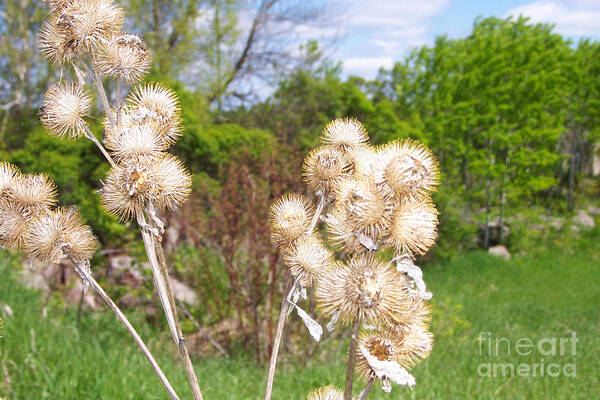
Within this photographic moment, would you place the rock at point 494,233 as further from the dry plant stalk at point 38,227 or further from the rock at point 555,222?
the dry plant stalk at point 38,227

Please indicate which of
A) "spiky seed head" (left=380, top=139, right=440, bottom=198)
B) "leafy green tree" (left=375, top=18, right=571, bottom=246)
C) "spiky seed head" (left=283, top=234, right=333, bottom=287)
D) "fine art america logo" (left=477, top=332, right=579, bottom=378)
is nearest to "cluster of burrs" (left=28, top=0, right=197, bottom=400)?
"spiky seed head" (left=283, top=234, right=333, bottom=287)

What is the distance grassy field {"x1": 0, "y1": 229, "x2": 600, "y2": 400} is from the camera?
11.6 ft

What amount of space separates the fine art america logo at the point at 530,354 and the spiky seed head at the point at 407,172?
13.9ft

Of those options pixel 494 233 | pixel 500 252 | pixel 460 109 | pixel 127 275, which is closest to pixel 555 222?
pixel 494 233

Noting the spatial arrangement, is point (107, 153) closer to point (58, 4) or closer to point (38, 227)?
point (38, 227)

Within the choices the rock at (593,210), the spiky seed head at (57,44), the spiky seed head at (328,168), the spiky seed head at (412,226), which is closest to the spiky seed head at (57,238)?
the spiky seed head at (57,44)

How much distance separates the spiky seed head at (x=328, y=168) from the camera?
3.49 ft

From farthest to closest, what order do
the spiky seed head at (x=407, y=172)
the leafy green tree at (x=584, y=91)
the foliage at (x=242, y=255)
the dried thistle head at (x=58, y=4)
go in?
the leafy green tree at (x=584, y=91) → the foliage at (x=242, y=255) → the dried thistle head at (x=58, y=4) → the spiky seed head at (x=407, y=172)

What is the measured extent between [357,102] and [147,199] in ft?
40.7

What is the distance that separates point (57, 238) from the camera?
96 cm

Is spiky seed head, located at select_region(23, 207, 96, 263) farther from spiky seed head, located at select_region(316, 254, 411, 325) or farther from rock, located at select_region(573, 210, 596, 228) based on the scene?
rock, located at select_region(573, 210, 596, 228)

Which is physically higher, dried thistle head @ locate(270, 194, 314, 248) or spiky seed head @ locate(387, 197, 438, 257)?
dried thistle head @ locate(270, 194, 314, 248)

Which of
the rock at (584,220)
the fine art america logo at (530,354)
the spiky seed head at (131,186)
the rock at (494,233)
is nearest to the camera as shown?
the spiky seed head at (131,186)

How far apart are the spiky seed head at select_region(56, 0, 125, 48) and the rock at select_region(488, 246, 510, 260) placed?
14.0m
